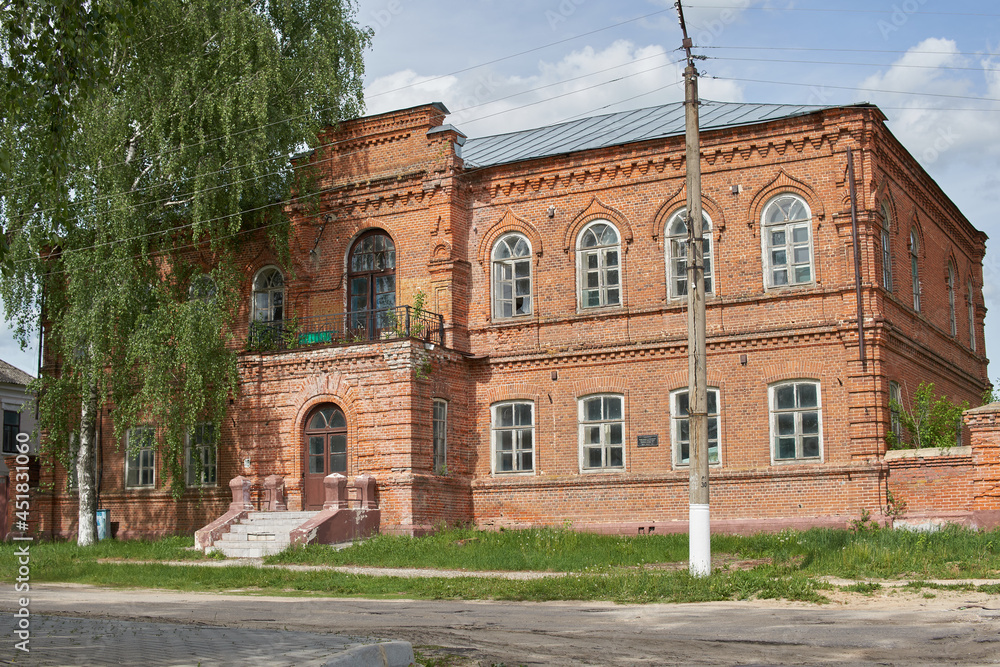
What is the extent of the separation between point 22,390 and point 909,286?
1337 inches

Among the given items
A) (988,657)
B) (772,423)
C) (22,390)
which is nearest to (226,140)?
(772,423)

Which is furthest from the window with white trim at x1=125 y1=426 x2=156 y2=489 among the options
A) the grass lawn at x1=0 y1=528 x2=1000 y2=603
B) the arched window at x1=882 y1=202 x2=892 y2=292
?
the arched window at x1=882 y1=202 x2=892 y2=292

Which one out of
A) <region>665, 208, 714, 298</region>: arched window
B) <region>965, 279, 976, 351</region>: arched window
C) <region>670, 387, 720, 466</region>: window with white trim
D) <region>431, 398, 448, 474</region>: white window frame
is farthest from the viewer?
<region>965, 279, 976, 351</region>: arched window

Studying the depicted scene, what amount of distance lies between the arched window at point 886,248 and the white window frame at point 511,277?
7.52 meters

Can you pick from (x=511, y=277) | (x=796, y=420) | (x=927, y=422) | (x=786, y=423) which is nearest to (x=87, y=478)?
(x=511, y=277)

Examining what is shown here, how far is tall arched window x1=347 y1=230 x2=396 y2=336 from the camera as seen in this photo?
81.1 ft

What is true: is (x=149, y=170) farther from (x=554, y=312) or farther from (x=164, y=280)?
(x=554, y=312)

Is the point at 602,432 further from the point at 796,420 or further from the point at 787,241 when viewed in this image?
the point at 787,241

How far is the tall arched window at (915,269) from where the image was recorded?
23766 mm

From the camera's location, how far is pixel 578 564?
17375mm

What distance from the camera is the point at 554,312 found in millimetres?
23328

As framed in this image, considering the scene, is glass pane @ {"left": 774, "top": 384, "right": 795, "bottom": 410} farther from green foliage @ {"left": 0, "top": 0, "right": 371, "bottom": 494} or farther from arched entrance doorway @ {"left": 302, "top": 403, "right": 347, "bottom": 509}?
green foliage @ {"left": 0, "top": 0, "right": 371, "bottom": 494}

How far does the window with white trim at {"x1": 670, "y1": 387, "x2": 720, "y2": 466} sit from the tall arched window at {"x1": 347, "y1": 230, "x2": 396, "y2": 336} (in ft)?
22.9

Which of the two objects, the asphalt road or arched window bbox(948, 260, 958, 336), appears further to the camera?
arched window bbox(948, 260, 958, 336)
